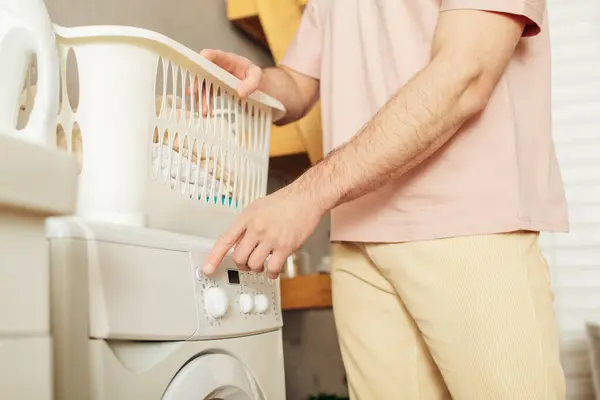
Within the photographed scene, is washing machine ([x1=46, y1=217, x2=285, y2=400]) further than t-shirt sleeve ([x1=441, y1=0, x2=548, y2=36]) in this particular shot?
No

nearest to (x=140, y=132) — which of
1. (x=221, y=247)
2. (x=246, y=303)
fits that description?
(x=221, y=247)

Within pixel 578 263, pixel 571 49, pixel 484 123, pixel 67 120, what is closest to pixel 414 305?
pixel 484 123

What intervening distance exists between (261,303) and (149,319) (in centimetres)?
30

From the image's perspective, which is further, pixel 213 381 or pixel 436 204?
pixel 436 204

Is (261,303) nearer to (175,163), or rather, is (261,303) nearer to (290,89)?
(175,163)

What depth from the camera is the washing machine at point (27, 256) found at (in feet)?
1.13

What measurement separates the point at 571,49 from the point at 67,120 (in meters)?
1.46

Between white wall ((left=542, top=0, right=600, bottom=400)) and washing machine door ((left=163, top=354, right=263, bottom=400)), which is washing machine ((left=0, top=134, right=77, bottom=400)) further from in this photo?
white wall ((left=542, top=0, right=600, bottom=400))

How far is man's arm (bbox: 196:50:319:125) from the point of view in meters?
1.05

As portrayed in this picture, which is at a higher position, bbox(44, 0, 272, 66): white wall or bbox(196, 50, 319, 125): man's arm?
bbox(44, 0, 272, 66): white wall

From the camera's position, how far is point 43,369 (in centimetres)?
38

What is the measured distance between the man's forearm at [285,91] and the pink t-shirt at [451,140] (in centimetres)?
11

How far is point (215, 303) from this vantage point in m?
0.82

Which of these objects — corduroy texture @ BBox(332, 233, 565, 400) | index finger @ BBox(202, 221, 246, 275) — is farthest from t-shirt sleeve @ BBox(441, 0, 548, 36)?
index finger @ BBox(202, 221, 246, 275)
